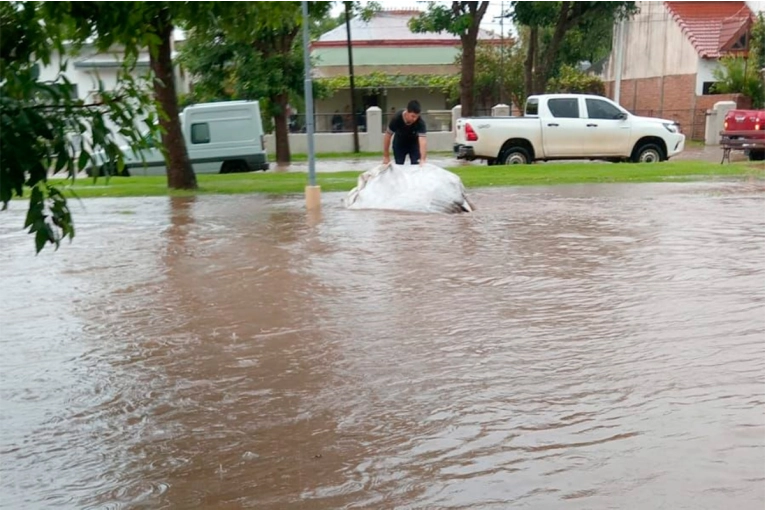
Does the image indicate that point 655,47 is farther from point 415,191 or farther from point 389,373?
point 389,373

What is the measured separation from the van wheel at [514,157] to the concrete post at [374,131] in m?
14.4

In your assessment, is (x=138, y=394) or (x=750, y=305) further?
(x=750, y=305)

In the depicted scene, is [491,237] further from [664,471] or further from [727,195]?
[664,471]

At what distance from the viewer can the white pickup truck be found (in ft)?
72.7

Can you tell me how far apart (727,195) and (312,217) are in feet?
22.6

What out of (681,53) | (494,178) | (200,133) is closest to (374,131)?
(200,133)

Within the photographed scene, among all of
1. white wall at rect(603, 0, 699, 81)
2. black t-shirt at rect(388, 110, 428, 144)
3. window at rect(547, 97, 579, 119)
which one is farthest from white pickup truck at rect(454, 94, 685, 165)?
white wall at rect(603, 0, 699, 81)

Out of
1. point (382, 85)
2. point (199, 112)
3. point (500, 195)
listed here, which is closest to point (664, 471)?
point (500, 195)

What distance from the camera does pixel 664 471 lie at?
424cm

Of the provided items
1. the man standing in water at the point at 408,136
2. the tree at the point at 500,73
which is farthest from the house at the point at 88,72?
the tree at the point at 500,73

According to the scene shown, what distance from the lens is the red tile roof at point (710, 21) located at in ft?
124

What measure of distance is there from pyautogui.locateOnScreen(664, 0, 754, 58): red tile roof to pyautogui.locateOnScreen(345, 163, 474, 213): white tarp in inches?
1110

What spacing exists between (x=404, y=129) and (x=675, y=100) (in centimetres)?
2952

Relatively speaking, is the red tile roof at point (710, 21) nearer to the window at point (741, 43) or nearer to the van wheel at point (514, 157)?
the window at point (741, 43)
